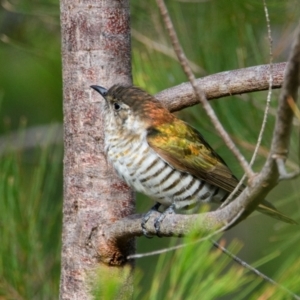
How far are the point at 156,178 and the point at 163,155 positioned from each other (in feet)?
0.56

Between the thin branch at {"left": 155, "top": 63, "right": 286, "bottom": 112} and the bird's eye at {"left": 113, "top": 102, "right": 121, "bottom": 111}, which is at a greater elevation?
the thin branch at {"left": 155, "top": 63, "right": 286, "bottom": 112}

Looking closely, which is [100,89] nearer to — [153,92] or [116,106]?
[116,106]

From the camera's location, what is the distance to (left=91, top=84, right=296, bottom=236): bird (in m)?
3.71

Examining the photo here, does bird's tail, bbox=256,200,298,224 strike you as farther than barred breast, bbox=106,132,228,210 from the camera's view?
Yes

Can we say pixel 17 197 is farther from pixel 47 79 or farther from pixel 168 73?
pixel 47 79

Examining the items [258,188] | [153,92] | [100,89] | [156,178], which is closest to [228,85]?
[100,89]

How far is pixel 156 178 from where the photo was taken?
3.72 m

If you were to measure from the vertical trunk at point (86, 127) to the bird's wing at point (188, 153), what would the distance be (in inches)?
24.9

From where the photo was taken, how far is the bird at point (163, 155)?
12.2 ft

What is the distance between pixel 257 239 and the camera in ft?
23.2

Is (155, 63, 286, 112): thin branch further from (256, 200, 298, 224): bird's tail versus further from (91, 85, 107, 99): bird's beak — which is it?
(256, 200, 298, 224): bird's tail

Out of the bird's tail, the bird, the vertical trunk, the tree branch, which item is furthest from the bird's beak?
the bird's tail

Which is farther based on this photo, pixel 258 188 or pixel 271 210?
pixel 271 210

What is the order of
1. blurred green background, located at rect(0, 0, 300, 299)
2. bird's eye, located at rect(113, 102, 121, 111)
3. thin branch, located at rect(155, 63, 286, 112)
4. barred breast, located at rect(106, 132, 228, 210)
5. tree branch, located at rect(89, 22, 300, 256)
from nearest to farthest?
1. tree branch, located at rect(89, 22, 300, 256)
2. thin branch, located at rect(155, 63, 286, 112)
3. barred breast, located at rect(106, 132, 228, 210)
4. blurred green background, located at rect(0, 0, 300, 299)
5. bird's eye, located at rect(113, 102, 121, 111)
